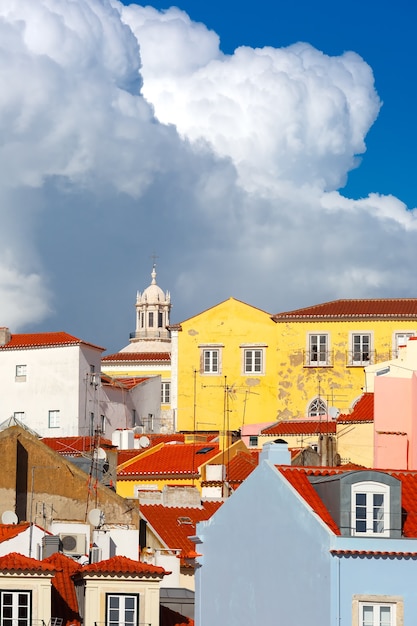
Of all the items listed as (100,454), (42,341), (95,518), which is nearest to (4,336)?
(42,341)

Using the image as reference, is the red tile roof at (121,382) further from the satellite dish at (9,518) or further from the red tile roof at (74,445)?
the satellite dish at (9,518)

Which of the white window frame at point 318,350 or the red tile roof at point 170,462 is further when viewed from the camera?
the white window frame at point 318,350

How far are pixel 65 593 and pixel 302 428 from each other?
123 ft

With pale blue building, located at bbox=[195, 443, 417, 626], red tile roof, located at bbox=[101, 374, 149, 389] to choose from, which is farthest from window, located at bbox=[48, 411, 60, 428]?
pale blue building, located at bbox=[195, 443, 417, 626]

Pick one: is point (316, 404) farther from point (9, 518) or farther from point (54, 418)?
point (9, 518)

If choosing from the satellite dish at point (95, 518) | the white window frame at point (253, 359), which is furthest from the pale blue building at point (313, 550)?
the white window frame at point (253, 359)

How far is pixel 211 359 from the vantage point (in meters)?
92.2

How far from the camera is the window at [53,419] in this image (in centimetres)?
8894

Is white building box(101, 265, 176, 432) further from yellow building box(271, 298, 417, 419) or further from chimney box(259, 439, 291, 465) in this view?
chimney box(259, 439, 291, 465)

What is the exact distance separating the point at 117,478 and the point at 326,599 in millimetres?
27735

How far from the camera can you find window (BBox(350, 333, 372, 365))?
8956 centimetres

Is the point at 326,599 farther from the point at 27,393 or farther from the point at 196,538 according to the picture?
the point at 27,393

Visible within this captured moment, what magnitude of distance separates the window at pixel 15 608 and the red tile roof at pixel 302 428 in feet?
109

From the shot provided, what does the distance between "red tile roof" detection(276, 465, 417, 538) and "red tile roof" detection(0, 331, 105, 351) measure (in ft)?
178
